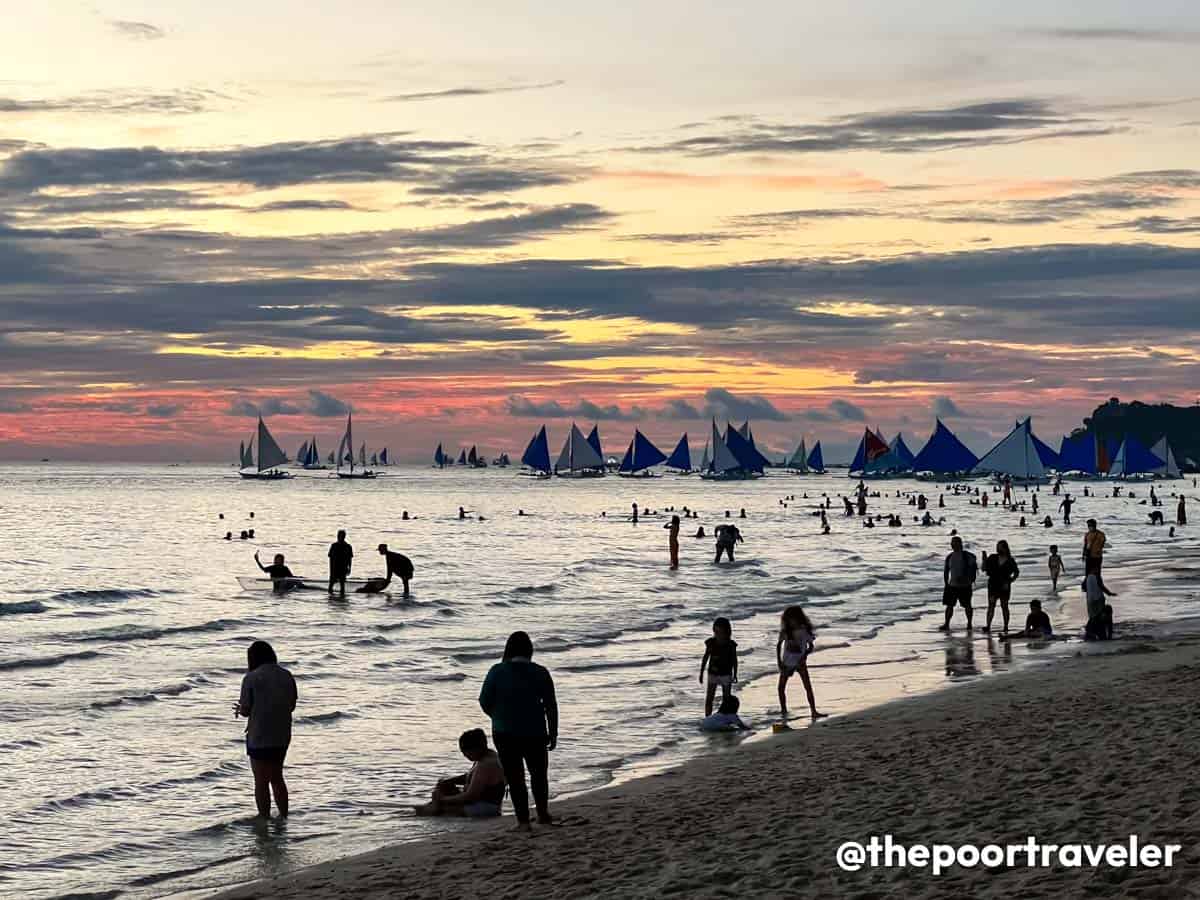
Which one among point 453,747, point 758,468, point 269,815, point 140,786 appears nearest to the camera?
point 269,815

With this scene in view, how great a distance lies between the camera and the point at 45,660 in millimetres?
27797

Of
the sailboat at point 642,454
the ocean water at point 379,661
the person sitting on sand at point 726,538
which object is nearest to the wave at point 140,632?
the ocean water at point 379,661

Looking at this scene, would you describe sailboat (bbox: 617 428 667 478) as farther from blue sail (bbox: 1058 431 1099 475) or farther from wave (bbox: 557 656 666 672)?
wave (bbox: 557 656 666 672)

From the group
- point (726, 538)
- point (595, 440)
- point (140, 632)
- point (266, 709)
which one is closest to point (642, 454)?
point (595, 440)

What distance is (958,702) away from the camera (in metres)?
18.1

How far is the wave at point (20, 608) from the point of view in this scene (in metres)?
38.6

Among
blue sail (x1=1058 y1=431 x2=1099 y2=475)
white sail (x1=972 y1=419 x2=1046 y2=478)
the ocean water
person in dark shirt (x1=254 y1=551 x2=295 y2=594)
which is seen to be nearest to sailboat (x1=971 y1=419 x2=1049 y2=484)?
white sail (x1=972 y1=419 x2=1046 y2=478)

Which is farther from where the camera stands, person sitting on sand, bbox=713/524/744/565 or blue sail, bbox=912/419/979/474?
blue sail, bbox=912/419/979/474

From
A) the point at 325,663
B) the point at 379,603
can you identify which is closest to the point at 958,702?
the point at 325,663

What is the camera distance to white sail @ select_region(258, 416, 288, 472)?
519 ft

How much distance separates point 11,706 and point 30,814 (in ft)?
25.6

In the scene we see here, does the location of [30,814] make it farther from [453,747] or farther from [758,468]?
[758,468]

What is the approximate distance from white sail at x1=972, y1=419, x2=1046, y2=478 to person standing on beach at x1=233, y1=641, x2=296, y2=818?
9579 centimetres

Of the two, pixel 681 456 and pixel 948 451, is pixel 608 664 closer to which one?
pixel 948 451
